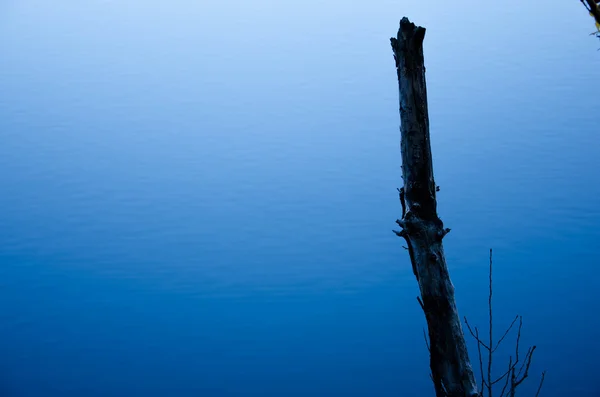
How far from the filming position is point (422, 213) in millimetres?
1126

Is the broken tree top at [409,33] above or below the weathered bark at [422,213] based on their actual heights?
above

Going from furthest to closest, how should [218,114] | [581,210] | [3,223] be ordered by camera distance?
[218,114], [3,223], [581,210]

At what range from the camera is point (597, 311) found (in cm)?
461

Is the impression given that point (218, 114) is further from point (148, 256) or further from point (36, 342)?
point (36, 342)

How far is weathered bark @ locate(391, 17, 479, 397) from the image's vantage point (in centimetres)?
108

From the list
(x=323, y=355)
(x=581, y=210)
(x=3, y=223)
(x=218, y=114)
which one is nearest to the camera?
(x=323, y=355)

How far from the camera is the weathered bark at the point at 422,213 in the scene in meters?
1.08

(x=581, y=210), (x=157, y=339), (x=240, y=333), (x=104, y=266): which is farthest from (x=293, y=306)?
(x=581, y=210)

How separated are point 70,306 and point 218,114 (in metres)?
2.20

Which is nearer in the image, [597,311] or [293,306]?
[597,311]

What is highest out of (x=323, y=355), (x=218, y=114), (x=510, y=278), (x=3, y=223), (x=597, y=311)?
(x=218, y=114)

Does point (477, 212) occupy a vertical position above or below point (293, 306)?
above

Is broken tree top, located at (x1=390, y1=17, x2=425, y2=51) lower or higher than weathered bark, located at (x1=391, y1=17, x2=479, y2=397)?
higher

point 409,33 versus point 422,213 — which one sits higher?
point 409,33
